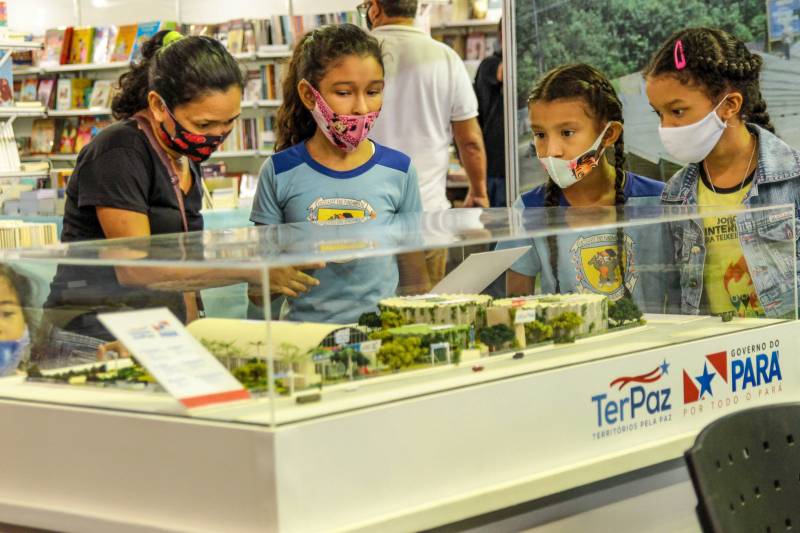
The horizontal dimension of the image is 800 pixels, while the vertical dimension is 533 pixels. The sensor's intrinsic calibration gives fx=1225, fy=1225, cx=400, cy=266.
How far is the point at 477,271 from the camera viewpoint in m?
2.53

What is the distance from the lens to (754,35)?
3.96 m

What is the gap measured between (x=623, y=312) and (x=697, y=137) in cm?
87

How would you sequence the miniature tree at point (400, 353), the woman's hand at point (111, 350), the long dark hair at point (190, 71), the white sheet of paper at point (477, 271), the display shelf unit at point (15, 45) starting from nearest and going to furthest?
1. the woman's hand at point (111, 350)
2. the miniature tree at point (400, 353)
3. the white sheet of paper at point (477, 271)
4. the long dark hair at point (190, 71)
5. the display shelf unit at point (15, 45)

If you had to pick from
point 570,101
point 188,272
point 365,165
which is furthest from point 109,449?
point 570,101

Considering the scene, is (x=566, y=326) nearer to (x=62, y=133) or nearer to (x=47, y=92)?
(x=62, y=133)

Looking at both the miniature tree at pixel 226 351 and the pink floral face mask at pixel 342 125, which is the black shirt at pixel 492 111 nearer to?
the pink floral face mask at pixel 342 125

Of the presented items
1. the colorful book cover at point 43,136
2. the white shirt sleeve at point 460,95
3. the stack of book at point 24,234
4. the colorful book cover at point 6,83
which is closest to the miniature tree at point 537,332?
the white shirt sleeve at point 460,95

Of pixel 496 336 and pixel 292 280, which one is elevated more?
pixel 292 280

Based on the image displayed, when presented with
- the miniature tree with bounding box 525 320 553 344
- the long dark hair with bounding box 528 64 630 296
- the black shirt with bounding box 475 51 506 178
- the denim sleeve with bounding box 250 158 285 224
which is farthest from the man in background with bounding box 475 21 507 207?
the miniature tree with bounding box 525 320 553 344

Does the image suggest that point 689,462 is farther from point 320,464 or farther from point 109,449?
point 109,449

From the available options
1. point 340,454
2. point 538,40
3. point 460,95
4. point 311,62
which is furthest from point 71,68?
point 340,454

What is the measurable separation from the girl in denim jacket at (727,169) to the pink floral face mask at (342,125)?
87cm

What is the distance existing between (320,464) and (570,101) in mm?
1963

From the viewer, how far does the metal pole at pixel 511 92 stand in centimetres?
477
